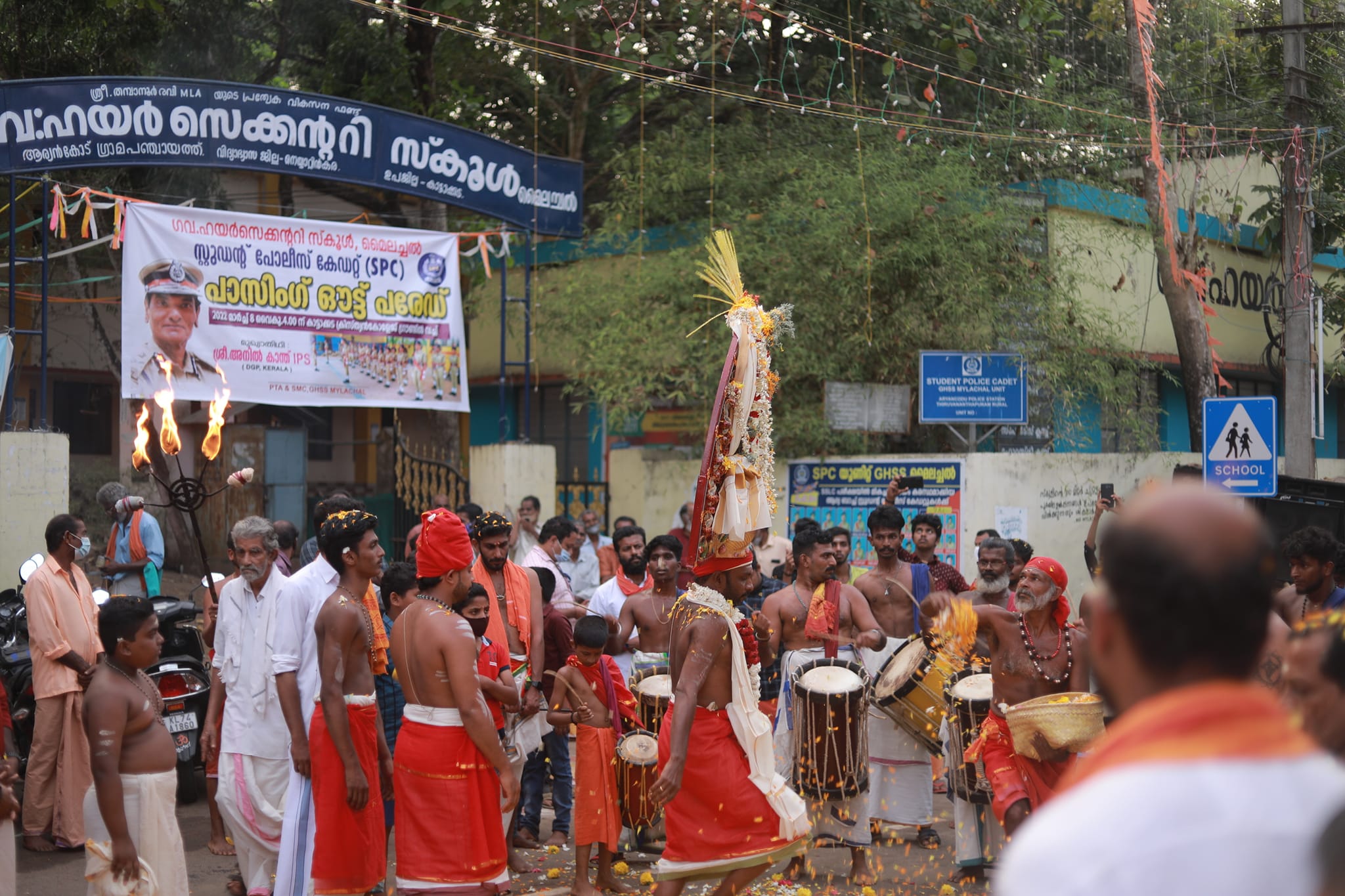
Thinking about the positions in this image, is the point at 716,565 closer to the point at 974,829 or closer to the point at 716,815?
the point at 716,815

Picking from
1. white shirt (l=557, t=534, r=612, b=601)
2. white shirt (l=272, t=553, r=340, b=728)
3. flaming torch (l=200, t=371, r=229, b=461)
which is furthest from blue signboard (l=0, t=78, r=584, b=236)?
white shirt (l=272, t=553, r=340, b=728)

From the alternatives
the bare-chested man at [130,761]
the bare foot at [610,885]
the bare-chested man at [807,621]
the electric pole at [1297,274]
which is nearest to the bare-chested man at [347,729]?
the bare-chested man at [130,761]

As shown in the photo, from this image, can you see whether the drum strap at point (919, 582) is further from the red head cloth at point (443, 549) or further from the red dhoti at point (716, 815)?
the red head cloth at point (443, 549)

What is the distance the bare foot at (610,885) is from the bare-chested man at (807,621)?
112 cm

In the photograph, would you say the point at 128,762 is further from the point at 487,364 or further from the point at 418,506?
the point at 487,364

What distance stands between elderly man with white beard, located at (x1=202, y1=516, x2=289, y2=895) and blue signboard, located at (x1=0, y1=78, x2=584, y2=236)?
19.5 feet

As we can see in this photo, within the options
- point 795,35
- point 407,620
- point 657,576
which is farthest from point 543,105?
point 407,620

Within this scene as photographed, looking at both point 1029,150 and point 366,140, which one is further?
point 1029,150

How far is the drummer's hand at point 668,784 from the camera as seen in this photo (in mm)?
5766

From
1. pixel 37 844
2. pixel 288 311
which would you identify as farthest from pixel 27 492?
pixel 37 844

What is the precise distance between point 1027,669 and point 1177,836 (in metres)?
5.31

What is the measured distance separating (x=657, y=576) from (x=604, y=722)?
987 mm

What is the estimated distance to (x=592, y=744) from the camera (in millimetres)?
7711

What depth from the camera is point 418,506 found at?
1370 centimetres
